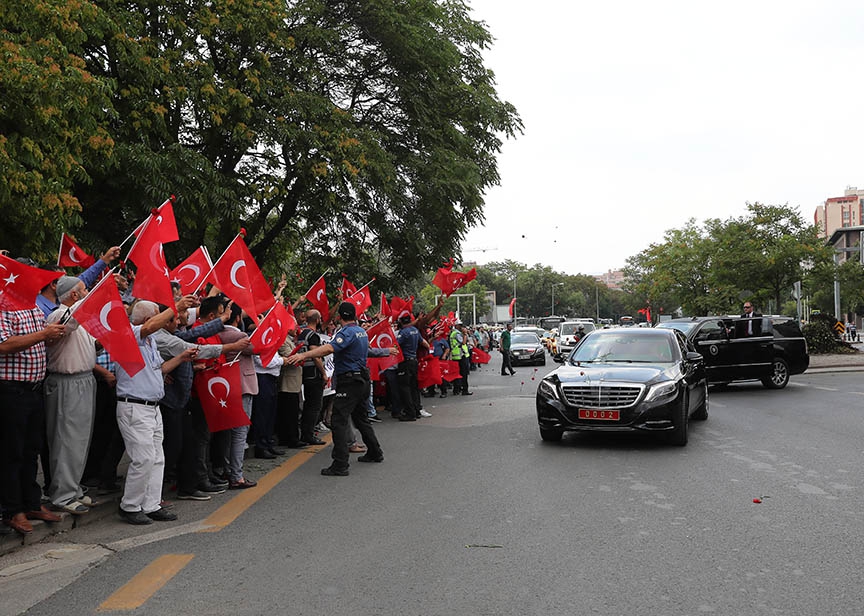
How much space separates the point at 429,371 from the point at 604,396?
720 centimetres

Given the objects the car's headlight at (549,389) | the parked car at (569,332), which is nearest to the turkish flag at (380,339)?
the car's headlight at (549,389)

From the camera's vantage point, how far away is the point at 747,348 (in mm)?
18562

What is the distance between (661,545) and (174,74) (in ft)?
44.4

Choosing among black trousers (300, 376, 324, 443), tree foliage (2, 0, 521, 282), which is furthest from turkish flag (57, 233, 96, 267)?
black trousers (300, 376, 324, 443)

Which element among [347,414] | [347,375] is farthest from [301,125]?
[347,414]

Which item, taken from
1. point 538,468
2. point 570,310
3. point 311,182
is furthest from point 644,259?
point 570,310

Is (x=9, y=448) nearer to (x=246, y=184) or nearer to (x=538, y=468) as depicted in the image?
(x=538, y=468)

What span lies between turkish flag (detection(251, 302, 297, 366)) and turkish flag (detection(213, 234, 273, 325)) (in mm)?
132

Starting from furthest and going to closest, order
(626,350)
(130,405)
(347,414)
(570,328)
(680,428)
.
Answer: (570,328) → (626,350) → (680,428) → (347,414) → (130,405)

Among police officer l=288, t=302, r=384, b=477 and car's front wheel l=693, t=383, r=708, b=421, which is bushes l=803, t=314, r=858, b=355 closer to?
car's front wheel l=693, t=383, r=708, b=421

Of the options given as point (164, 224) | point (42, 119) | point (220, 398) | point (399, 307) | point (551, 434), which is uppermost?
point (42, 119)

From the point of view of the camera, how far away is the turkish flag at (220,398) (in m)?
7.69

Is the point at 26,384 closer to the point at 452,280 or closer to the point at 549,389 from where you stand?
the point at 549,389

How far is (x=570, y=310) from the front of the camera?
447 ft
